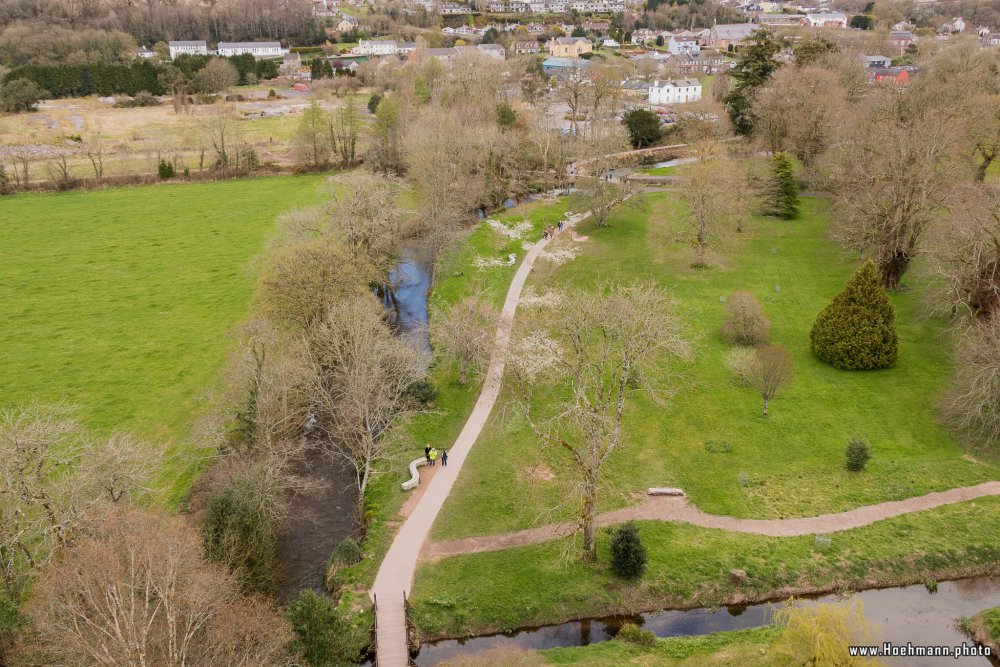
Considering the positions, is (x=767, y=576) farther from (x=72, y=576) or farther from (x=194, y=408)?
(x=194, y=408)

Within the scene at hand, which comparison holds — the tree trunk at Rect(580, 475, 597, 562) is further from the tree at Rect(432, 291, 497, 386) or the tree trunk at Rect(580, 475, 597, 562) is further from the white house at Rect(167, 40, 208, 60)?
the white house at Rect(167, 40, 208, 60)

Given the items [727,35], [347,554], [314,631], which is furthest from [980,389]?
[727,35]

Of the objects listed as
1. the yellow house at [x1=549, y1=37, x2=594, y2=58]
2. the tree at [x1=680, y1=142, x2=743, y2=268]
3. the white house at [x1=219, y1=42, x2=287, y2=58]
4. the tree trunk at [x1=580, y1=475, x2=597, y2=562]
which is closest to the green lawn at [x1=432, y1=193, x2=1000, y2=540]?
the tree trunk at [x1=580, y1=475, x2=597, y2=562]

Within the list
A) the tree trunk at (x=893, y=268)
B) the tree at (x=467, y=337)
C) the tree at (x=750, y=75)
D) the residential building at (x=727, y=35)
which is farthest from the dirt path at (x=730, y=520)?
the residential building at (x=727, y=35)

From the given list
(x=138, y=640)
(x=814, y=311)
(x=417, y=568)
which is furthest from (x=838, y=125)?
(x=138, y=640)

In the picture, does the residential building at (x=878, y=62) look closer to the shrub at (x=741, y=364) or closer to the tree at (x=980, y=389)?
the tree at (x=980, y=389)

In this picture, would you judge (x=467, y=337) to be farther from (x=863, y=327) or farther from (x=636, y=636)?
(x=863, y=327)
